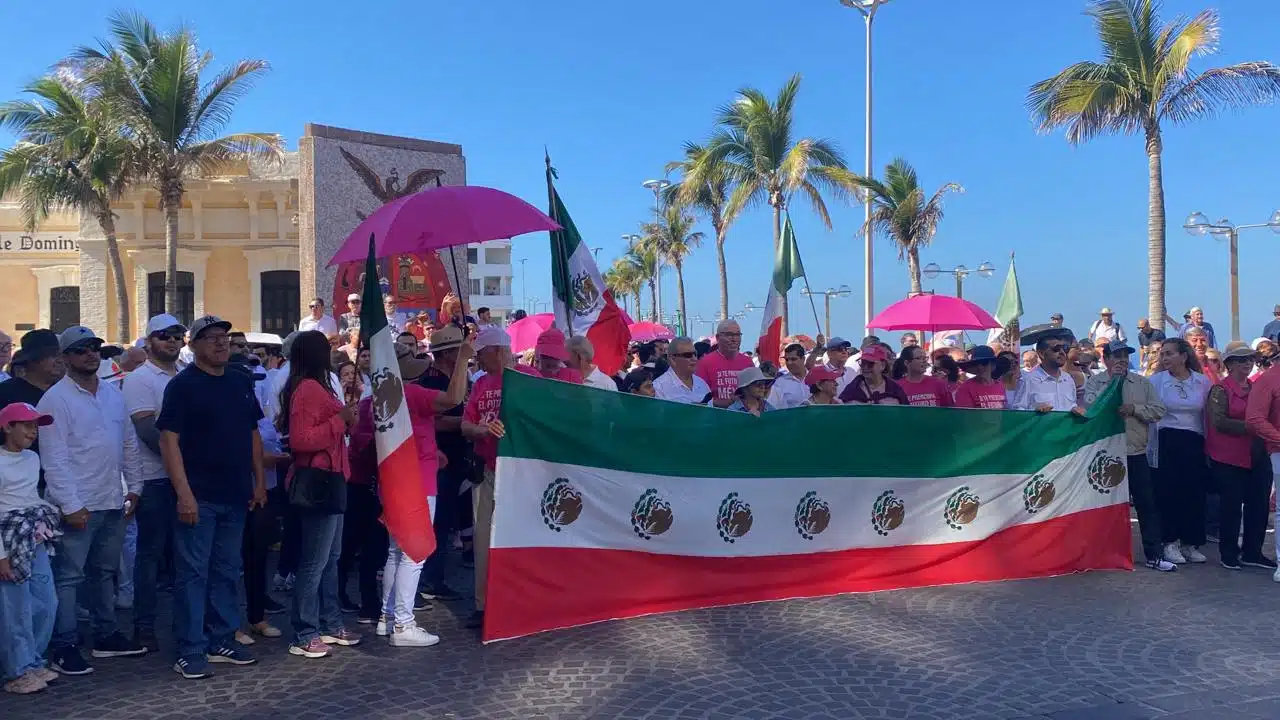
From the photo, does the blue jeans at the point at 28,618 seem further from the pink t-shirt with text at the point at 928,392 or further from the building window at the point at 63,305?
the building window at the point at 63,305

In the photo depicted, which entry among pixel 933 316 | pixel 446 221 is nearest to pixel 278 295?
pixel 933 316

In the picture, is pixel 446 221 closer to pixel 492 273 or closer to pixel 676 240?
pixel 676 240

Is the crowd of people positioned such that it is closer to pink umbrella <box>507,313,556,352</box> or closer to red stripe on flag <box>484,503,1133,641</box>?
red stripe on flag <box>484,503,1133,641</box>

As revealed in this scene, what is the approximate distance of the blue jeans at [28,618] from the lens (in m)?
5.13

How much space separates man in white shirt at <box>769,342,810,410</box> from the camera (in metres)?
8.59

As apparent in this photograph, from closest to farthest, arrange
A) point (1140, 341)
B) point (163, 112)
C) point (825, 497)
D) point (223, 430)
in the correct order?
point (223, 430), point (825, 497), point (1140, 341), point (163, 112)

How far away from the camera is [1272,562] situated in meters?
8.02

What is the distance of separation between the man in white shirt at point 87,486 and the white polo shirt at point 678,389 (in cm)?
432

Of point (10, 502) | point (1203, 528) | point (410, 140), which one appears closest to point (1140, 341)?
point (1203, 528)

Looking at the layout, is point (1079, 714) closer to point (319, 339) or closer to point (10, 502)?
point (319, 339)

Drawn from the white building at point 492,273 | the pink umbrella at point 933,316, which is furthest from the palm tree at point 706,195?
the white building at point 492,273

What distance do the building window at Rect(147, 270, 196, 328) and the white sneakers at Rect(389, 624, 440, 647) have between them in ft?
82.5

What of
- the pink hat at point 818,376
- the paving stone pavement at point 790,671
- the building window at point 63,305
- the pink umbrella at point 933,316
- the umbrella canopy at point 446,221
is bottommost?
the paving stone pavement at point 790,671

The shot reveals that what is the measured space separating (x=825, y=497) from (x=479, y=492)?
2499 millimetres
